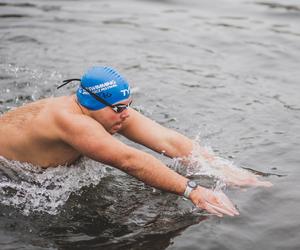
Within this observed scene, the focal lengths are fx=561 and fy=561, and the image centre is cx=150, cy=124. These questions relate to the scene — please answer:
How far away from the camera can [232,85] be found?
1029 centimetres

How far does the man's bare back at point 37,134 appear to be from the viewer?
597 centimetres

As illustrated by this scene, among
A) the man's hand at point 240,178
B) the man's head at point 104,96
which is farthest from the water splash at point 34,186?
the man's hand at point 240,178

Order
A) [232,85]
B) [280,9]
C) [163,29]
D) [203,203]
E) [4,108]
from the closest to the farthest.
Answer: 1. [203,203]
2. [4,108]
3. [232,85]
4. [163,29]
5. [280,9]

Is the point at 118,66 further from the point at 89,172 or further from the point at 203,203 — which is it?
the point at 203,203

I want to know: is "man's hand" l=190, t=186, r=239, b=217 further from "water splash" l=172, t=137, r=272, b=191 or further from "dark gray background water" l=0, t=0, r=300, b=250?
"water splash" l=172, t=137, r=272, b=191

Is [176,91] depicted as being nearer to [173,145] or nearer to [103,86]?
[173,145]

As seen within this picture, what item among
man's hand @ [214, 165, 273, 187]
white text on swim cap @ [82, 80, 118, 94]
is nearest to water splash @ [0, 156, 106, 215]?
white text on swim cap @ [82, 80, 118, 94]

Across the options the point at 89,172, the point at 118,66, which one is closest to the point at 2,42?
the point at 118,66

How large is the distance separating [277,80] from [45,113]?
5.78m

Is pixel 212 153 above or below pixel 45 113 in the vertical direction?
below

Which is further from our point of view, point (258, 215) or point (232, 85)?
point (232, 85)

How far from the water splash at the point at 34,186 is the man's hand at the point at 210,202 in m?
1.66

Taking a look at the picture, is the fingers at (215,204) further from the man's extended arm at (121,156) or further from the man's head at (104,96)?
the man's head at (104,96)

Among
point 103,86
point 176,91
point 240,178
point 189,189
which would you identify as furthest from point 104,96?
point 176,91
